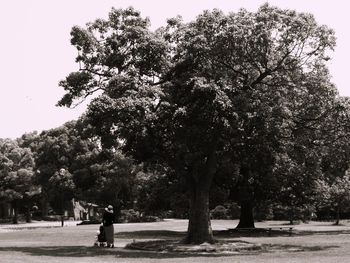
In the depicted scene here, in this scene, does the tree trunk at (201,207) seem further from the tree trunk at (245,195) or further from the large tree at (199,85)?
the tree trunk at (245,195)

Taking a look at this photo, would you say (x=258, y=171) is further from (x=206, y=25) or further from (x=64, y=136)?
(x=64, y=136)

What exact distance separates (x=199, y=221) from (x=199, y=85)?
24.6 feet

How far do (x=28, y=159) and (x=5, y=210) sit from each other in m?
14.3

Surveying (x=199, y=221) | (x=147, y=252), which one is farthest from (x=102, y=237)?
(x=199, y=221)

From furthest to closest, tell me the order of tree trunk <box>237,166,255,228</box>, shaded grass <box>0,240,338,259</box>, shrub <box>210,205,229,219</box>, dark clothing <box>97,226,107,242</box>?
shrub <box>210,205,229,219</box>
tree trunk <box>237,166,255,228</box>
dark clothing <box>97,226,107,242</box>
shaded grass <box>0,240,338,259</box>

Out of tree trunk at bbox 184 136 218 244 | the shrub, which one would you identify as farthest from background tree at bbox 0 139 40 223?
tree trunk at bbox 184 136 218 244

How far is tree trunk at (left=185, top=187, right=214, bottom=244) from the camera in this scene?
27.4 metres

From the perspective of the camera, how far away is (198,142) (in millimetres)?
25531

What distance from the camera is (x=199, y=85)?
23984 mm

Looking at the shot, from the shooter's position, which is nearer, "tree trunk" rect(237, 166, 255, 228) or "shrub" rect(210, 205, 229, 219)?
"tree trunk" rect(237, 166, 255, 228)

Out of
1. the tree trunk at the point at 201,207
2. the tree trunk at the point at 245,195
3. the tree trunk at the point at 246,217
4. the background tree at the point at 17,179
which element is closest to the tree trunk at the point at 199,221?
the tree trunk at the point at 201,207

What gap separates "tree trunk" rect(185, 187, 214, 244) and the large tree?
5 centimetres

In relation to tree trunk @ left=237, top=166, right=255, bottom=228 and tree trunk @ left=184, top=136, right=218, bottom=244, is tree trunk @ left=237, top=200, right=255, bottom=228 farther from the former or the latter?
tree trunk @ left=184, top=136, right=218, bottom=244

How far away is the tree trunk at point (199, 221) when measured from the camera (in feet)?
90.0
